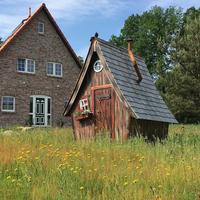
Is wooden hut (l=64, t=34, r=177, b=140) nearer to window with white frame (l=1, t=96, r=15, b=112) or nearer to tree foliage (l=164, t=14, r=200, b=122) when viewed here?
window with white frame (l=1, t=96, r=15, b=112)

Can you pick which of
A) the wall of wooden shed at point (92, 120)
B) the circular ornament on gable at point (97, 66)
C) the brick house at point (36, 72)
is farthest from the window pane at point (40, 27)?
the circular ornament on gable at point (97, 66)

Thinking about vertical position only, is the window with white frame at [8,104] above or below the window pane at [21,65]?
below

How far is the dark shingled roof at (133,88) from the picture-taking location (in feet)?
49.3

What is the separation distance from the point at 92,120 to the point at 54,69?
25.5 metres

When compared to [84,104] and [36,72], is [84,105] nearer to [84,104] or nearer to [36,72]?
[84,104]

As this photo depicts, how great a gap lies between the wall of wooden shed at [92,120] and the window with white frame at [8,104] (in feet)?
68.5

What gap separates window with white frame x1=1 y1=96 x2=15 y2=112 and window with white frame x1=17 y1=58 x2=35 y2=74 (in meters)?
2.44

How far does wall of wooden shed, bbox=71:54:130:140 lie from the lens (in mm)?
14884

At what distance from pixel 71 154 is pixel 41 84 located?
30.3 metres

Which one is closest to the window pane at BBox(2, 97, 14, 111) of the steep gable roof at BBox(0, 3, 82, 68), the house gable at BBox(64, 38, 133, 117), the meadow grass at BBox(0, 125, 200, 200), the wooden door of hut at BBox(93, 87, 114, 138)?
the steep gable roof at BBox(0, 3, 82, 68)

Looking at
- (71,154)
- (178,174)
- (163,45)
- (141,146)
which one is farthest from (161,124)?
(163,45)

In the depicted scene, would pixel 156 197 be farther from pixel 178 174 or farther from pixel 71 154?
pixel 71 154

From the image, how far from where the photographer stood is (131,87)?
51.5ft

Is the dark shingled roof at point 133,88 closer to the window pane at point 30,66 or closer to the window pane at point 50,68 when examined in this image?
the window pane at point 30,66
